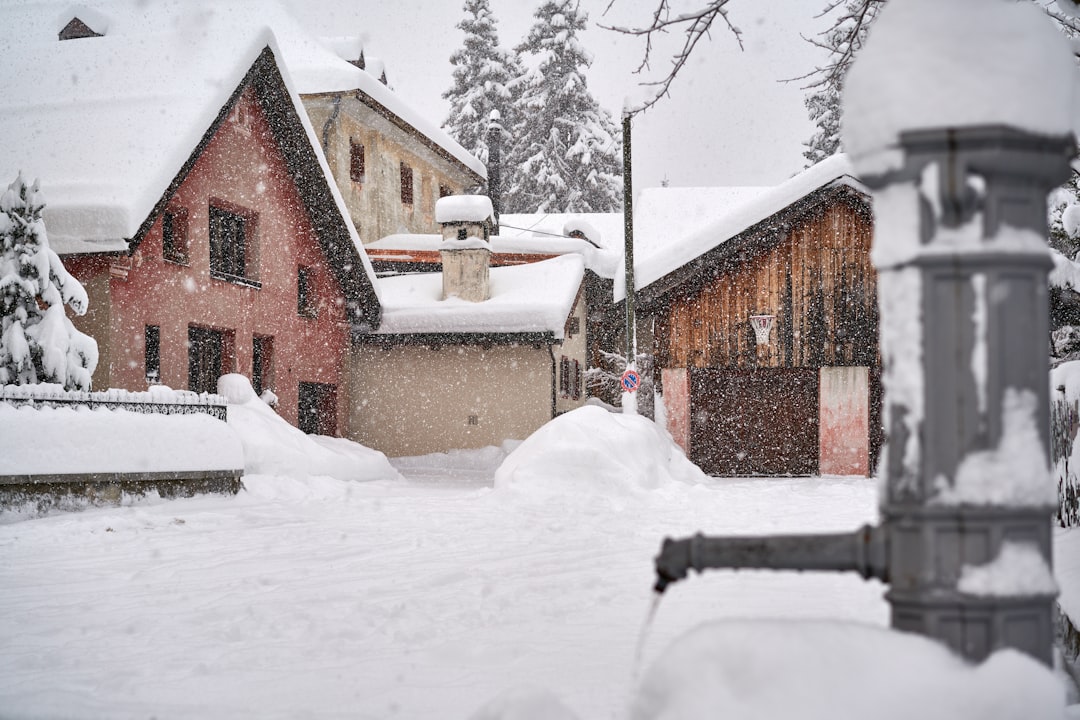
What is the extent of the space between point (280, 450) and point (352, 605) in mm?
Answer: 10087

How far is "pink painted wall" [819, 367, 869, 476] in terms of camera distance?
20797 mm

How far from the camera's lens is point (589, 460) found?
45.1ft

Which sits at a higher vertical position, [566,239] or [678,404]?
[566,239]

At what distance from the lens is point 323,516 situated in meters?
11.6

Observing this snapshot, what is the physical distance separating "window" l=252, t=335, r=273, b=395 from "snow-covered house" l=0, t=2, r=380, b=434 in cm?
3

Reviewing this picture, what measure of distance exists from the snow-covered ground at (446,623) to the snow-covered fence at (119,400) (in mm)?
1259

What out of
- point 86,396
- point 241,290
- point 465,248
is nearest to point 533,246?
point 465,248

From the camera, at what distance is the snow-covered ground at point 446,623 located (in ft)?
5.74

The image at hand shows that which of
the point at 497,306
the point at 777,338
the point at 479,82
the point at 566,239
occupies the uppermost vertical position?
the point at 479,82

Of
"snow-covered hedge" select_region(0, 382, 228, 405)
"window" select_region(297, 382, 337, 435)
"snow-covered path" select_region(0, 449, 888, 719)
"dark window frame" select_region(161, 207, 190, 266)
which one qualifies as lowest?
"snow-covered path" select_region(0, 449, 888, 719)

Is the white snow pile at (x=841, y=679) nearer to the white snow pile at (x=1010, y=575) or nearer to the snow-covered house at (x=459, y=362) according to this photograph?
the white snow pile at (x=1010, y=575)

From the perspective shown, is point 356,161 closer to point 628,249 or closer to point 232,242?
point 232,242

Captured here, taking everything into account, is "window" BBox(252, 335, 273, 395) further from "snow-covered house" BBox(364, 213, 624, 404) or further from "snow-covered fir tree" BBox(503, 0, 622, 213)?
"snow-covered fir tree" BBox(503, 0, 622, 213)

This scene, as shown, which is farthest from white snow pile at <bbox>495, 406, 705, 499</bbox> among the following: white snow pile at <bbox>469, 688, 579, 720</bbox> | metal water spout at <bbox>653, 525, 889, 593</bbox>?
metal water spout at <bbox>653, 525, 889, 593</bbox>
